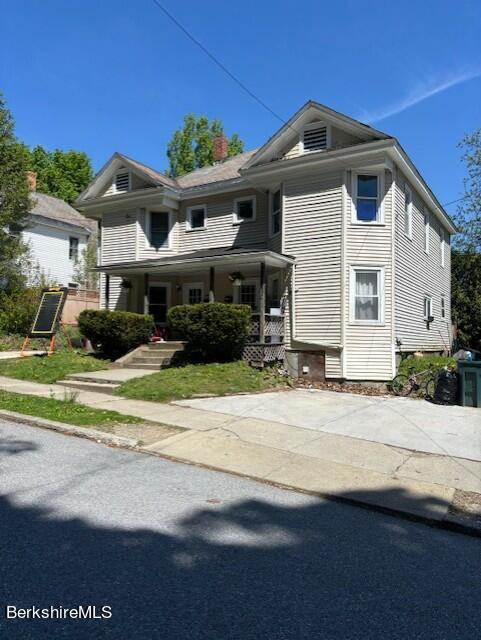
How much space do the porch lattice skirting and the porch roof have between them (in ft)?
5.39

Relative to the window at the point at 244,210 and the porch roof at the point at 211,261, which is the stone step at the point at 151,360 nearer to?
the porch roof at the point at 211,261

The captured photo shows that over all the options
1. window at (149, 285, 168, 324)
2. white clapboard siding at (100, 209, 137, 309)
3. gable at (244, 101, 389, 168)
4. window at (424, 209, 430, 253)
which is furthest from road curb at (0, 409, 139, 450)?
window at (424, 209, 430, 253)

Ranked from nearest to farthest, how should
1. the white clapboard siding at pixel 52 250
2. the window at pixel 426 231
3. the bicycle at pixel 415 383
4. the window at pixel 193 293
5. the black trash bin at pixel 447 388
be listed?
the black trash bin at pixel 447 388 < the bicycle at pixel 415 383 < the window at pixel 426 231 < the window at pixel 193 293 < the white clapboard siding at pixel 52 250

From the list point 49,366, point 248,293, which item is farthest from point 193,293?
point 49,366

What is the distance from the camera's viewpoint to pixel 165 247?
64.0ft

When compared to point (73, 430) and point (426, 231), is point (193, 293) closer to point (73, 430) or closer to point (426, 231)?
point (426, 231)

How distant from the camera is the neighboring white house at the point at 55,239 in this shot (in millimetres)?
27570

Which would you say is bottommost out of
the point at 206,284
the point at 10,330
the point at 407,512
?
the point at 407,512

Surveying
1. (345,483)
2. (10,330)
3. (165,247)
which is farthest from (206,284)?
(345,483)

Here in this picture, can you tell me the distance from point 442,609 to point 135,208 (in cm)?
1846

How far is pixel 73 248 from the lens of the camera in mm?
30562

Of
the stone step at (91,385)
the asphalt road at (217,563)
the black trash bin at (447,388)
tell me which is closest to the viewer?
the asphalt road at (217,563)

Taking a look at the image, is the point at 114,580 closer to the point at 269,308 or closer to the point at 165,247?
the point at 269,308

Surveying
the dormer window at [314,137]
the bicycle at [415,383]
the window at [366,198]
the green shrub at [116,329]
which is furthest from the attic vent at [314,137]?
the green shrub at [116,329]
